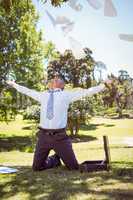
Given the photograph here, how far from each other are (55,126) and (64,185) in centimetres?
185

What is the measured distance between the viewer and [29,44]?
113 feet

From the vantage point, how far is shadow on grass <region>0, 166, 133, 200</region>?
22.8 ft

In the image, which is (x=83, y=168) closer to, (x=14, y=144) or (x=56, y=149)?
(x=56, y=149)

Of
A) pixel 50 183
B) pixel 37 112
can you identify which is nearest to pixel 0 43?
pixel 37 112

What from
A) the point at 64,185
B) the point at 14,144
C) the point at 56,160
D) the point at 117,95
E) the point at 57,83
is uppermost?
the point at 117,95

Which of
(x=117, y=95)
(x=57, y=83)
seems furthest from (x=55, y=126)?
(x=117, y=95)

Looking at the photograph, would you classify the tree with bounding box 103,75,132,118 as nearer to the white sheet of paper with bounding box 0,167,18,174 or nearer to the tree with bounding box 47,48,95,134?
the tree with bounding box 47,48,95,134

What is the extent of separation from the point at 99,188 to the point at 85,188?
0.79 ft

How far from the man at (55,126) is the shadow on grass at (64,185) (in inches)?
14.4

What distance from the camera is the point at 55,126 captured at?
920 cm

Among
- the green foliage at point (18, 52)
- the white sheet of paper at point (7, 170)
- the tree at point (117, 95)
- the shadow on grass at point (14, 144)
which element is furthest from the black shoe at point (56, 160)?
the tree at point (117, 95)

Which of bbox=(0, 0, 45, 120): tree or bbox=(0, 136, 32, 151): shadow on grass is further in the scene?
bbox=(0, 0, 45, 120): tree

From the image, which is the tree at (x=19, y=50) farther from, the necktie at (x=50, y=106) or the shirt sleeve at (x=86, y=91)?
the shirt sleeve at (x=86, y=91)

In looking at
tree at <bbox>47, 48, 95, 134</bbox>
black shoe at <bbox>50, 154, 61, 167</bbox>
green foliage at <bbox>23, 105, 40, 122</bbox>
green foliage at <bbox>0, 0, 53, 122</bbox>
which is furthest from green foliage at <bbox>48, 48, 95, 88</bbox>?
black shoe at <bbox>50, 154, 61, 167</bbox>
